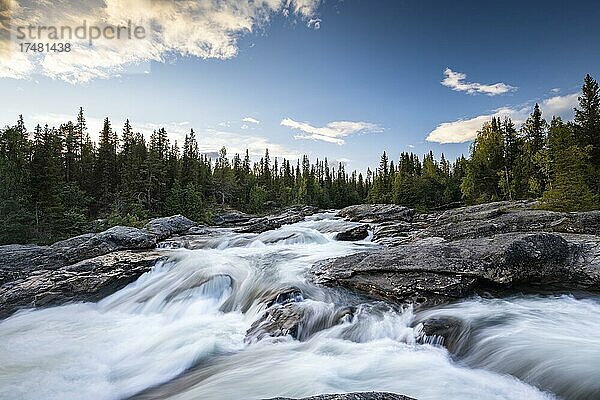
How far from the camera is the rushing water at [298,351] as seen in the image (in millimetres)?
5543

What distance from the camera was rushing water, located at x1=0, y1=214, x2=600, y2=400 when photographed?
5.54 m

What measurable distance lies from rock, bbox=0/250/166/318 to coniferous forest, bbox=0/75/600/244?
16.3 meters

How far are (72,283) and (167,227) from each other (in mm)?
11878

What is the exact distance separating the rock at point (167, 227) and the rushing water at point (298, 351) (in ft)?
35.8

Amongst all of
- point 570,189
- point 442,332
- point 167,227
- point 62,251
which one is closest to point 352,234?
point 167,227

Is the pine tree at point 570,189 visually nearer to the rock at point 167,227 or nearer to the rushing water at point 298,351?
the rushing water at point 298,351

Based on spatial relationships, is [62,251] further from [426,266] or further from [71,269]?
[426,266]

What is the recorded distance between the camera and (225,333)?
8430mm

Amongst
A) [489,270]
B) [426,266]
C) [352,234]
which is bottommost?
[489,270]

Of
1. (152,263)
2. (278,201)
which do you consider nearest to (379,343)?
(152,263)

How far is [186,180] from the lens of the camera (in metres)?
58.3

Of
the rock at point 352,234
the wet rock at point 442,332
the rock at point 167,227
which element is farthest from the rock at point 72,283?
the rock at point 352,234

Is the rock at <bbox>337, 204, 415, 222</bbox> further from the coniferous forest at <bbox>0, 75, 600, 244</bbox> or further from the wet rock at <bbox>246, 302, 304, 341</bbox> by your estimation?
the wet rock at <bbox>246, 302, 304, 341</bbox>

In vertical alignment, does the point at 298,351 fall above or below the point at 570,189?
below
